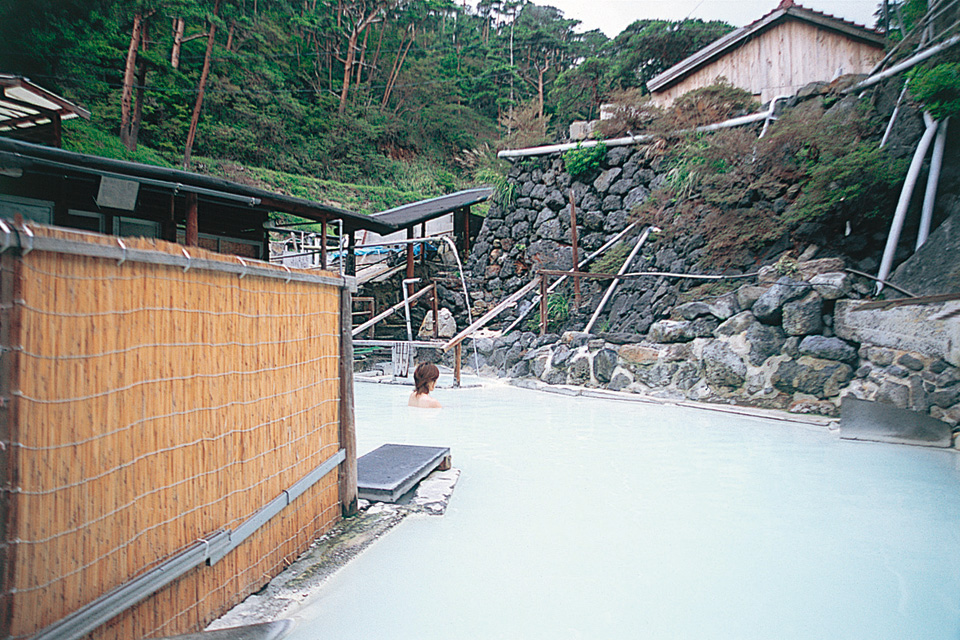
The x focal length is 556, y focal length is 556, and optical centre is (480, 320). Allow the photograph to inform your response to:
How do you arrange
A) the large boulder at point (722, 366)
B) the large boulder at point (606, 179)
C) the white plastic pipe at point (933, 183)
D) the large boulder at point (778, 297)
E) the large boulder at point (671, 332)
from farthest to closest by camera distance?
1. the large boulder at point (606, 179)
2. the large boulder at point (671, 332)
3. the white plastic pipe at point (933, 183)
4. the large boulder at point (722, 366)
5. the large boulder at point (778, 297)

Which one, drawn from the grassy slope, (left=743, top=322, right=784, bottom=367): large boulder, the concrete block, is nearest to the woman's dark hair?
(left=743, top=322, right=784, bottom=367): large boulder

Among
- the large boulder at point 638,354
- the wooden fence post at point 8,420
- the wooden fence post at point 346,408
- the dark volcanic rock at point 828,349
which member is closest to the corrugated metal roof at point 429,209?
the large boulder at point 638,354

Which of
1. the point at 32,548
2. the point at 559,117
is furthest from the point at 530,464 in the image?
the point at 559,117

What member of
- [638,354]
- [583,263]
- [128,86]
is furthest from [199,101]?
[638,354]

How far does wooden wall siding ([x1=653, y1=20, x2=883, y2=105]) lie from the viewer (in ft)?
34.6

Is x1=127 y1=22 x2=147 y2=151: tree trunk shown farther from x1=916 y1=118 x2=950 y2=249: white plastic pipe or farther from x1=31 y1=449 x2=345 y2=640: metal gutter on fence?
x1=916 y1=118 x2=950 y2=249: white plastic pipe

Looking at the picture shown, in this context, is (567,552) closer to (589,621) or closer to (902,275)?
(589,621)

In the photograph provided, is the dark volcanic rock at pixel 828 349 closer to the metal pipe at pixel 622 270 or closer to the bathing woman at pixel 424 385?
the metal pipe at pixel 622 270

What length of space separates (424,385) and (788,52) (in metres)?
10.0

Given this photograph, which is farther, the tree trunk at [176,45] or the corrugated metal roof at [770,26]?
the tree trunk at [176,45]

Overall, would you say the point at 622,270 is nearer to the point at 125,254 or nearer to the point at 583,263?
the point at 583,263

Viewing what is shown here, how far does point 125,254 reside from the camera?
1479 mm

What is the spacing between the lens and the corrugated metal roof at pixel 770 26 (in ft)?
34.0

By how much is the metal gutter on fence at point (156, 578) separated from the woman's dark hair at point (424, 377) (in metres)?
4.55
